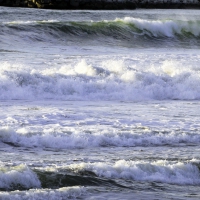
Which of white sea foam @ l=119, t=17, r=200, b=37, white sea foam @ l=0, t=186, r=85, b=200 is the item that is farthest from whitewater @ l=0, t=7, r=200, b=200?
white sea foam @ l=119, t=17, r=200, b=37

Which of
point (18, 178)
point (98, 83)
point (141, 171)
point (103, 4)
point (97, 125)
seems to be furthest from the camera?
point (103, 4)

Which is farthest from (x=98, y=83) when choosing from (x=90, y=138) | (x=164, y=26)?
(x=164, y=26)

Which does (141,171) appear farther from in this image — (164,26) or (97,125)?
(164,26)

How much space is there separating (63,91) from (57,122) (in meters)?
3.68

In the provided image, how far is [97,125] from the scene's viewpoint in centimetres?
1129

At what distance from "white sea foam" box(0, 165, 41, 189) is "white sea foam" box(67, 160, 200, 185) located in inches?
23.1

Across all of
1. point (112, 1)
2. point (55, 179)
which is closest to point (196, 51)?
point (55, 179)

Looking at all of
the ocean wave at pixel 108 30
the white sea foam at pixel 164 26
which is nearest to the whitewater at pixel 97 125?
the ocean wave at pixel 108 30

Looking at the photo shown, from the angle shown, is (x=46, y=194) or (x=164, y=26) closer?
(x=46, y=194)

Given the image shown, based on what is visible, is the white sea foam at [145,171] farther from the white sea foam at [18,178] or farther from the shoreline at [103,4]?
the shoreline at [103,4]

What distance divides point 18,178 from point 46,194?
0.49 meters

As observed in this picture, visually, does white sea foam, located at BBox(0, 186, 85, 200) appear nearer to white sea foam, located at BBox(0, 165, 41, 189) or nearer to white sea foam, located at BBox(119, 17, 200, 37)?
white sea foam, located at BBox(0, 165, 41, 189)

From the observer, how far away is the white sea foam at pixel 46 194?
7795mm

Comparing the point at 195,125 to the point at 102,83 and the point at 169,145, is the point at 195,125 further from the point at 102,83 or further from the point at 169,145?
the point at 102,83
